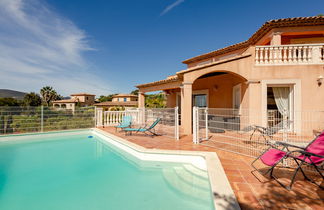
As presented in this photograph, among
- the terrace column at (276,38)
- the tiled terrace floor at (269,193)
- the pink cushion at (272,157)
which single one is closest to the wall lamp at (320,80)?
the terrace column at (276,38)

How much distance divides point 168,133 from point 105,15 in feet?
42.0

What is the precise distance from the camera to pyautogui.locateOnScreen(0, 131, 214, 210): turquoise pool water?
3617 mm

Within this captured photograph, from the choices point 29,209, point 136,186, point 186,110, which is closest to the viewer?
point 29,209

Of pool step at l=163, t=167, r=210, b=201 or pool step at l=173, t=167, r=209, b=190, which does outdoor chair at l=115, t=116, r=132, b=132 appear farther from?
pool step at l=173, t=167, r=209, b=190

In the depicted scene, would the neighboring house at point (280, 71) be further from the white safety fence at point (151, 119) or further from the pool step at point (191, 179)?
the pool step at point (191, 179)

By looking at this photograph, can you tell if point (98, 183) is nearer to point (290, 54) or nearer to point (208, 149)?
point (208, 149)

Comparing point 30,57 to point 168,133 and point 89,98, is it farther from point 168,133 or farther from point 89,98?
point 89,98

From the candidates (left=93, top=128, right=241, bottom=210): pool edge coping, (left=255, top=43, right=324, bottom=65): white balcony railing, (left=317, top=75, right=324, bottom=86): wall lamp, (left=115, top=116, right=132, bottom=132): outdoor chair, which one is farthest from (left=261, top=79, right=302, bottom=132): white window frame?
(left=115, top=116, right=132, bottom=132): outdoor chair

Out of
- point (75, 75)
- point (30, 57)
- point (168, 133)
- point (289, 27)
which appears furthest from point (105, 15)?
point (75, 75)

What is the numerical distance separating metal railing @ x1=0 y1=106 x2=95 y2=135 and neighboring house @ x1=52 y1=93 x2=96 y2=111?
4587cm

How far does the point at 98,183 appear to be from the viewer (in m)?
4.60

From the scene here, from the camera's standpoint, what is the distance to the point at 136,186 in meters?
4.39

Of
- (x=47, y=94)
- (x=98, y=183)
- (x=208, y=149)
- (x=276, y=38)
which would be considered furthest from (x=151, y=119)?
(x=47, y=94)

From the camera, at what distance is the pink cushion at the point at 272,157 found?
3.41 m
